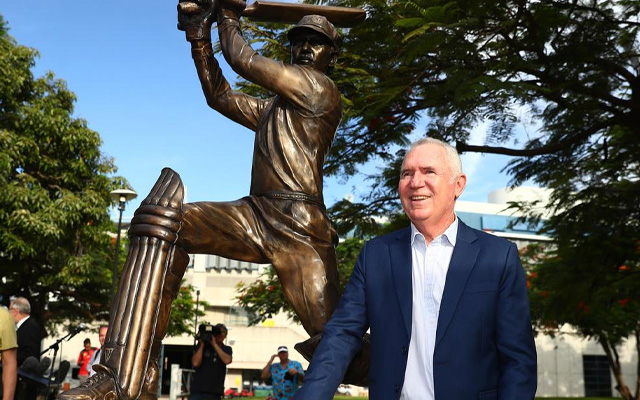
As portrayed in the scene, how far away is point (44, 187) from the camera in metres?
20.0

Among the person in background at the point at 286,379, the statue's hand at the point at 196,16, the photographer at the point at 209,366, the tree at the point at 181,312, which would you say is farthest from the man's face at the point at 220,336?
the tree at the point at 181,312

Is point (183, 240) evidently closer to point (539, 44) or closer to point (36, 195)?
point (539, 44)

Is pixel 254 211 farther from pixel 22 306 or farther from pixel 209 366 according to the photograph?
pixel 209 366

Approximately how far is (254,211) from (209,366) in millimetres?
5213

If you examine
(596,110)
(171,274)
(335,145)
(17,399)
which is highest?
(596,110)

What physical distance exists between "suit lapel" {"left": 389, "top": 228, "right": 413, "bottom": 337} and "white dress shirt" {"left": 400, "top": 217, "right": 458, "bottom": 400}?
0.8 inches

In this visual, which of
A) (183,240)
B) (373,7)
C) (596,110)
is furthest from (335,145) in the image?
(183,240)

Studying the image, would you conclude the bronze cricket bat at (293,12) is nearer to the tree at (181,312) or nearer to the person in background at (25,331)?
the person in background at (25,331)

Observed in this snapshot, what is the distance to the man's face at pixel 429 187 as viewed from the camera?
2.84m

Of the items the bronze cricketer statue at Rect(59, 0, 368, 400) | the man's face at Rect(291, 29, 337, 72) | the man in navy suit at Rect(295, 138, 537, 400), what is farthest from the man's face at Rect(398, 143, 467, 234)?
the man's face at Rect(291, 29, 337, 72)

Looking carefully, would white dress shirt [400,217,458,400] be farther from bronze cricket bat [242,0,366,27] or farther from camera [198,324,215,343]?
camera [198,324,215,343]

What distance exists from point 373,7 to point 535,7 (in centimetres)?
181

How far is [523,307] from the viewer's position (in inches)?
103

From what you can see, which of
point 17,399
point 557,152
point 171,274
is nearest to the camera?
point 171,274
